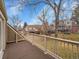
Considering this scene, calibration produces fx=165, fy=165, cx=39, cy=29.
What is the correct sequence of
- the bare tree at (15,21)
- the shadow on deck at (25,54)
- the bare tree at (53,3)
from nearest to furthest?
the shadow on deck at (25,54) < the bare tree at (53,3) < the bare tree at (15,21)

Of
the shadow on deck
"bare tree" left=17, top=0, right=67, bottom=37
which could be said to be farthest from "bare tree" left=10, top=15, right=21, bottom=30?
the shadow on deck

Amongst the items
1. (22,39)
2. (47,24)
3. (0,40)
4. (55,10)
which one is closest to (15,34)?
(22,39)

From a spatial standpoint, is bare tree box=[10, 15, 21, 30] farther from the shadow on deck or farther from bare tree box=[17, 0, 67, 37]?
the shadow on deck

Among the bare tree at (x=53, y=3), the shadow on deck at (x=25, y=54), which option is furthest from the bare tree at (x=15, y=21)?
the shadow on deck at (x=25, y=54)

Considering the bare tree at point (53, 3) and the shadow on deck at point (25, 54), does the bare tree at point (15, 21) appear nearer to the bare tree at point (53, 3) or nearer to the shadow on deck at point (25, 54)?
the bare tree at point (53, 3)

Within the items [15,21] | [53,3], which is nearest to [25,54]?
[53,3]

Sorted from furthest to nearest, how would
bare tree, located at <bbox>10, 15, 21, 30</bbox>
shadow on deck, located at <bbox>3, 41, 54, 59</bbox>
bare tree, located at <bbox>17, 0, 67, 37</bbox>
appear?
bare tree, located at <bbox>10, 15, 21, 30</bbox>
bare tree, located at <bbox>17, 0, 67, 37</bbox>
shadow on deck, located at <bbox>3, 41, 54, 59</bbox>

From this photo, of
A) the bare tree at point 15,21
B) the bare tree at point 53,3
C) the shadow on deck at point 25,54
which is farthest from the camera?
the bare tree at point 15,21

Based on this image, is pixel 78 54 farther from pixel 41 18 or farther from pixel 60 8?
pixel 41 18

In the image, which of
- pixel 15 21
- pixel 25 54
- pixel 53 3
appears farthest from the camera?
pixel 15 21

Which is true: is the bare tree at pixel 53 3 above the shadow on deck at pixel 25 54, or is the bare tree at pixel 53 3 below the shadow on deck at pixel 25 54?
above

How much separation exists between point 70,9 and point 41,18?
413 inches

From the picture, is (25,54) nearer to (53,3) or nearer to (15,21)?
(53,3)

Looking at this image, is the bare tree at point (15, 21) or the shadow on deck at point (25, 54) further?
the bare tree at point (15, 21)
